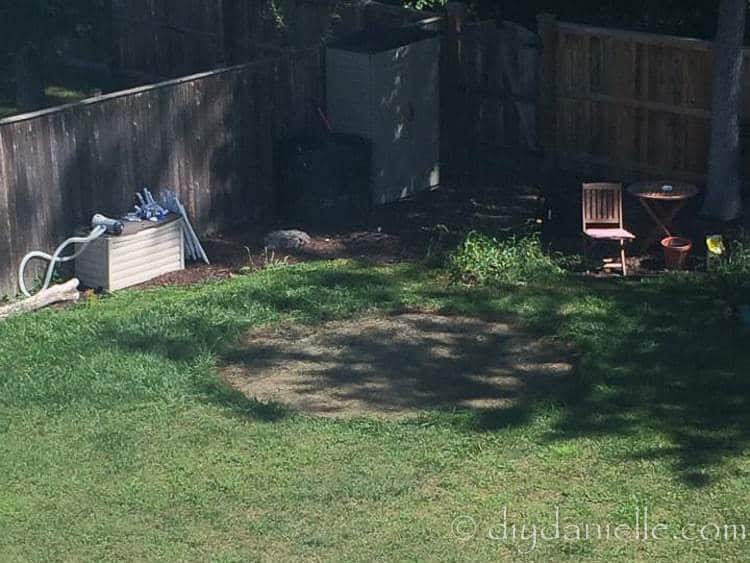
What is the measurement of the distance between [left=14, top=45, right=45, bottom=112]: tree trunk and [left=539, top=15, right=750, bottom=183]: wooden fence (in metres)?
6.78

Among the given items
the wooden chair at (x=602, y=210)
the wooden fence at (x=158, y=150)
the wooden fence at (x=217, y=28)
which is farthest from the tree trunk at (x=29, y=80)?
the wooden chair at (x=602, y=210)

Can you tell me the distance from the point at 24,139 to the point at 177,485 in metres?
4.96

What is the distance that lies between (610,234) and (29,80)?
916 cm

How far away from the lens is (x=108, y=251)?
42.7ft

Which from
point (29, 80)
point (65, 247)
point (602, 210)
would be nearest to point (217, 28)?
point (29, 80)

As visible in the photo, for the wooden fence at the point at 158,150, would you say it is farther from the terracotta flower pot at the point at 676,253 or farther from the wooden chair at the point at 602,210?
the terracotta flower pot at the point at 676,253

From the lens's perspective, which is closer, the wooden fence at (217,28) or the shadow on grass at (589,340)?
the shadow on grass at (589,340)

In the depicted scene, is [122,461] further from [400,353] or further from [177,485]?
[400,353]

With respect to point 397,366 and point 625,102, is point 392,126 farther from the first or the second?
point 397,366

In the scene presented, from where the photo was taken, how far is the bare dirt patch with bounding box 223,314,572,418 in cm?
1050

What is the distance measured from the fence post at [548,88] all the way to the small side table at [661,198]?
2.33 m

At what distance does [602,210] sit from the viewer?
14.0 metres

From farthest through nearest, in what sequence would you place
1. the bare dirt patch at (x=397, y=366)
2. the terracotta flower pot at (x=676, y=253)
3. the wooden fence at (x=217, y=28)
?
the wooden fence at (x=217, y=28)
the terracotta flower pot at (x=676, y=253)
the bare dirt patch at (x=397, y=366)

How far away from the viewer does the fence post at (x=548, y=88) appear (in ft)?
53.4
